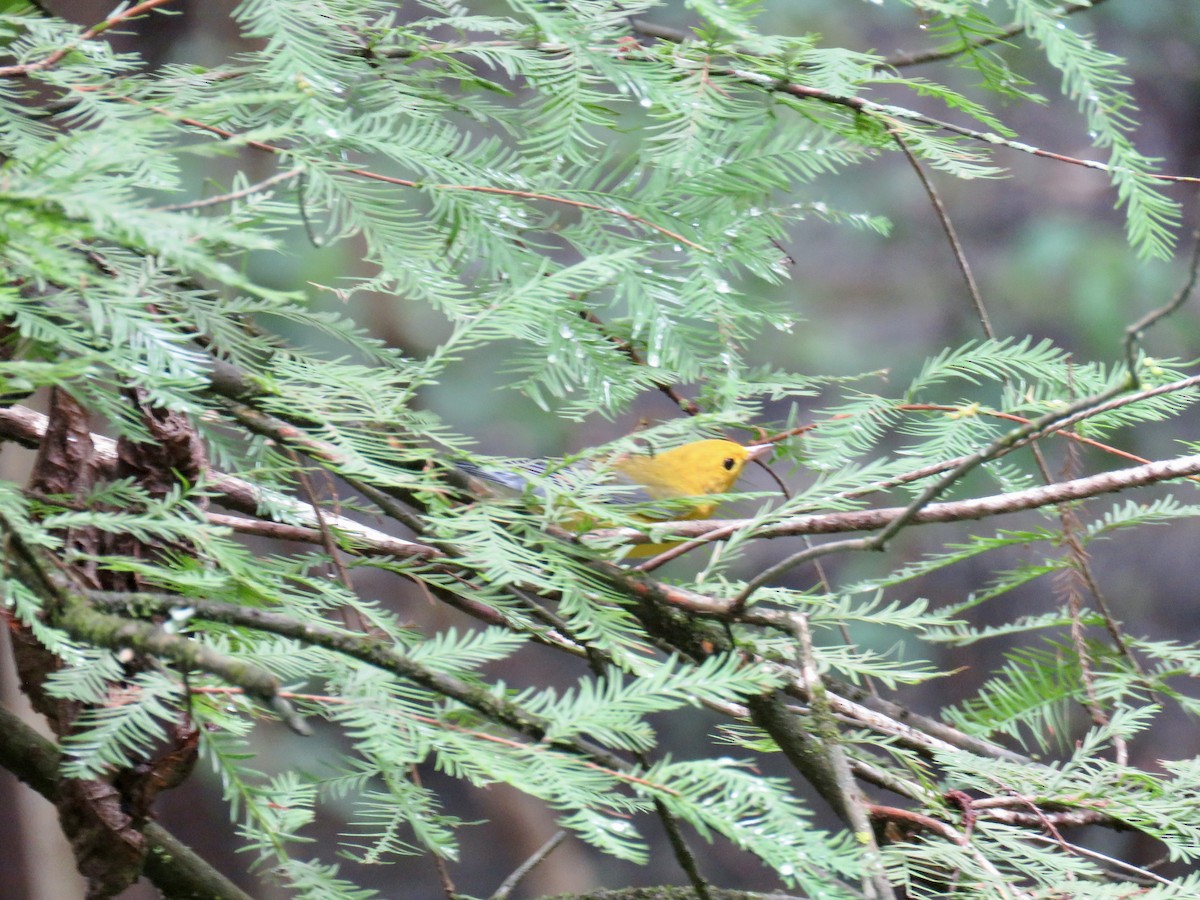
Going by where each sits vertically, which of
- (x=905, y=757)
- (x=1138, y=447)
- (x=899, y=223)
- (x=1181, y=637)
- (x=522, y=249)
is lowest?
(x=1181, y=637)

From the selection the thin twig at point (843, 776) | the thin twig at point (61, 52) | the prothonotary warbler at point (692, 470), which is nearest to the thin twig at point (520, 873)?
the thin twig at point (843, 776)

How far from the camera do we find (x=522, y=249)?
983 millimetres

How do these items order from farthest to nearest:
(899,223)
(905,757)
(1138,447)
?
(899,223)
(1138,447)
(905,757)

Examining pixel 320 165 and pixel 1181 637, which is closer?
pixel 320 165

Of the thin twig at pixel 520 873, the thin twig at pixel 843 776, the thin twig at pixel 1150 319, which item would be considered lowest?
the thin twig at pixel 520 873

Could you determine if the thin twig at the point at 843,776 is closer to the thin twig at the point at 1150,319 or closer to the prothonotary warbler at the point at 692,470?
the thin twig at the point at 1150,319

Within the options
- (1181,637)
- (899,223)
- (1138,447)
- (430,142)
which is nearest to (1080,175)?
(899,223)

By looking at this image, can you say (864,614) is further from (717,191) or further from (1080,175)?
(1080,175)

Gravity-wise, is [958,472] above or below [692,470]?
above

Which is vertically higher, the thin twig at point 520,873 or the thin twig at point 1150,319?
the thin twig at point 1150,319

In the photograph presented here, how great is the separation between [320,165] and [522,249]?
0.19 metres

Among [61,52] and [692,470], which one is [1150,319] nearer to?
[61,52]

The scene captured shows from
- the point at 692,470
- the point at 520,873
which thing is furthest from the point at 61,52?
the point at 692,470

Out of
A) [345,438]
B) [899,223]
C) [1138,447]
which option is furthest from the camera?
[899,223]
